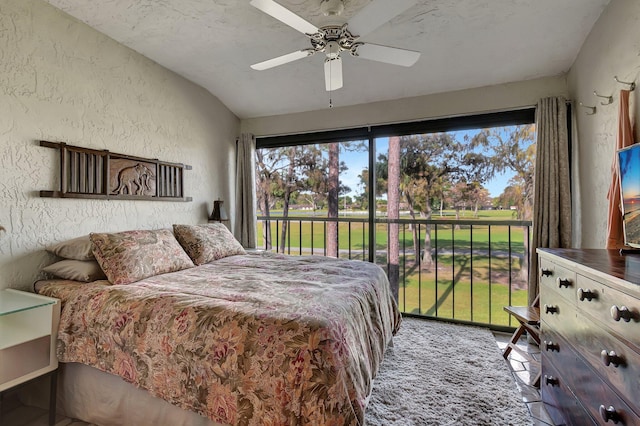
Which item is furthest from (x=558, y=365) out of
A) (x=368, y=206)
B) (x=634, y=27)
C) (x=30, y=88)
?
(x=30, y=88)

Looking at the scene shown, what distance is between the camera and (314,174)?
3.74 m

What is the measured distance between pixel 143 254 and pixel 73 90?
4.38ft

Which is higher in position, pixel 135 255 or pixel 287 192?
pixel 287 192

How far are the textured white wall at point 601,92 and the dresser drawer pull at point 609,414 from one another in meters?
1.49

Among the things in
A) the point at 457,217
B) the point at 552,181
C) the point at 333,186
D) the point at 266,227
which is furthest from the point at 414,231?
the point at 266,227

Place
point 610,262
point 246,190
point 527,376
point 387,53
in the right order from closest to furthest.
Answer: point 610,262 → point 387,53 → point 527,376 → point 246,190

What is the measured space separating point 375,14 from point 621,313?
1.59 m

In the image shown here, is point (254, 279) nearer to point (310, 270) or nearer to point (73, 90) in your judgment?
point (310, 270)

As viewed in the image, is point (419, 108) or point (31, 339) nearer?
point (31, 339)

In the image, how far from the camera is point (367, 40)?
8.00 feet

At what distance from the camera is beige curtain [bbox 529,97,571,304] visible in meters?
2.51

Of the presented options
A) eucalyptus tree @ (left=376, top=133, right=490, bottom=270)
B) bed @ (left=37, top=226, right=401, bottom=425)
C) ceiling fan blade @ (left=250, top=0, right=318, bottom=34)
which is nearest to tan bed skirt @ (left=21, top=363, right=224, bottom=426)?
bed @ (left=37, top=226, right=401, bottom=425)

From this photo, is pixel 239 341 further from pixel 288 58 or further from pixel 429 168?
pixel 429 168

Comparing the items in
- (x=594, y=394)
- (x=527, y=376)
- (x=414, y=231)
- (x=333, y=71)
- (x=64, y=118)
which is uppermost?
(x=333, y=71)
